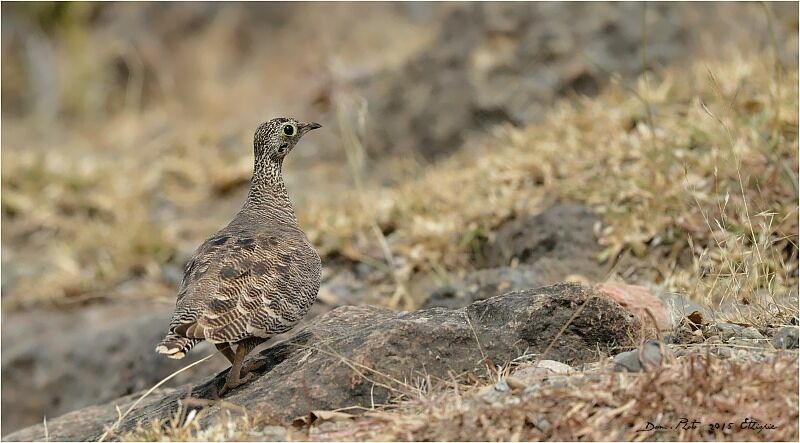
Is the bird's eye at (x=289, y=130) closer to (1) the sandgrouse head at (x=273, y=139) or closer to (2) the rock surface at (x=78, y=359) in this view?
(1) the sandgrouse head at (x=273, y=139)

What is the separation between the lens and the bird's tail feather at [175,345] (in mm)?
4430

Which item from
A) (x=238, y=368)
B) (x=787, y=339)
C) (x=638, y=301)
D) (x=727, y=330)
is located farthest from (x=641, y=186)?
(x=238, y=368)

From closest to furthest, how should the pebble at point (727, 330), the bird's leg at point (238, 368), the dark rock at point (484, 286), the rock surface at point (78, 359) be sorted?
the pebble at point (727, 330) → the bird's leg at point (238, 368) → the dark rock at point (484, 286) → the rock surface at point (78, 359)

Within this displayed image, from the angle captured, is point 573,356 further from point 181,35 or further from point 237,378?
point 181,35

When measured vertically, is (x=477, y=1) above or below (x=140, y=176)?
above

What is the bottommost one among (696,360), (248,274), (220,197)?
(220,197)

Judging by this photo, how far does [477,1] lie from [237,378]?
7.89 metres

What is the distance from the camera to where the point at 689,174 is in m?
7.59

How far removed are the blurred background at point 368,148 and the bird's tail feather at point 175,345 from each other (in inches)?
103

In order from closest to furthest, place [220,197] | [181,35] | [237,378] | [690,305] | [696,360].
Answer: [696,360] → [237,378] → [690,305] → [220,197] → [181,35]

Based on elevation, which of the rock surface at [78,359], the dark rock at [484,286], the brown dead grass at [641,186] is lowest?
the rock surface at [78,359]

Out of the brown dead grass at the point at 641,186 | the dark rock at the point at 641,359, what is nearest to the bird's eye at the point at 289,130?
the brown dead grass at the point at 641,186

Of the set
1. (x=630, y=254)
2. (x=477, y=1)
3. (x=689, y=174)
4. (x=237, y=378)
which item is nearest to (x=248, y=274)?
(x=237, y=378)
